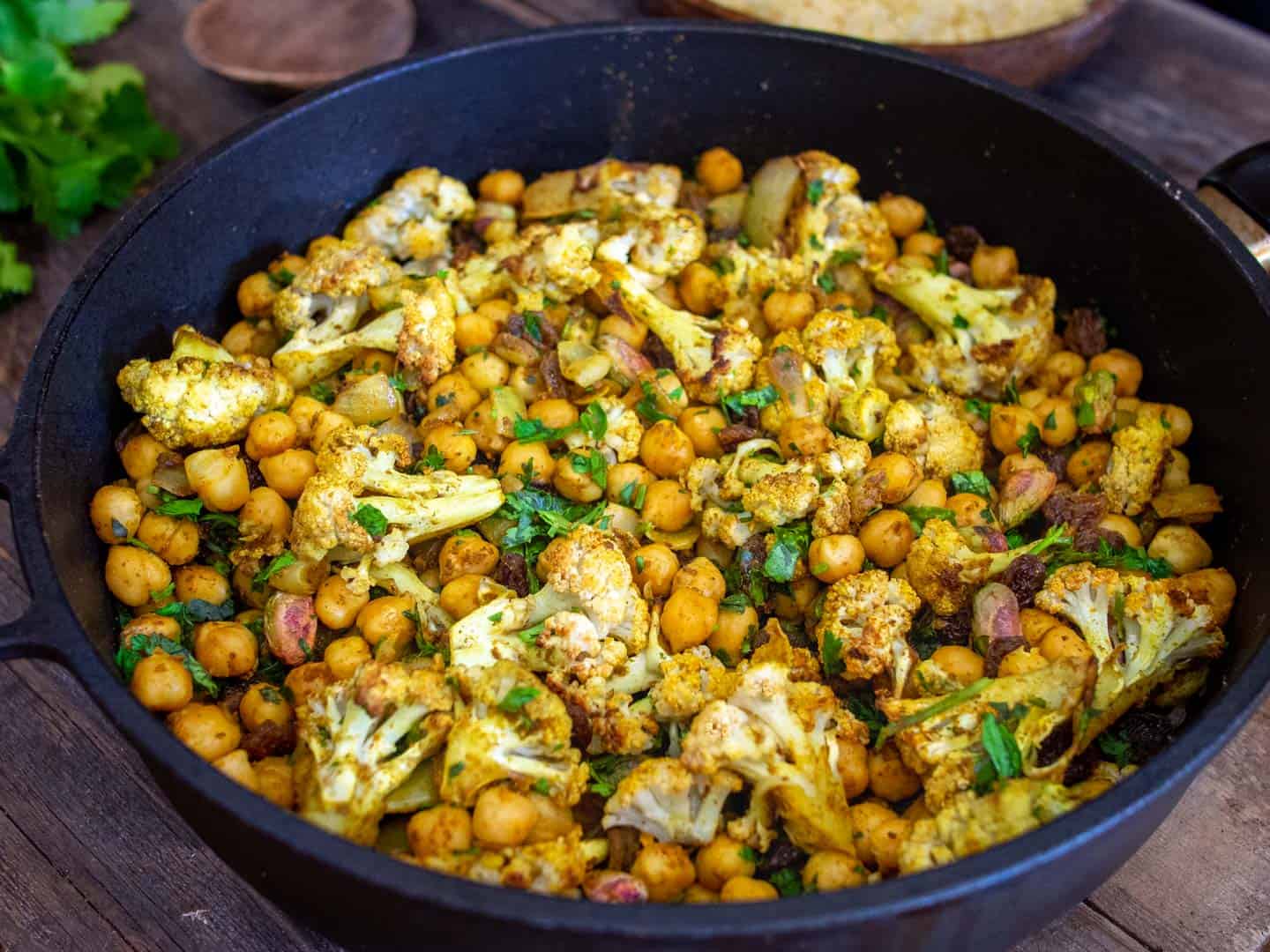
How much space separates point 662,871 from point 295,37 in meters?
3.10

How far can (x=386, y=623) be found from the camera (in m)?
2.26

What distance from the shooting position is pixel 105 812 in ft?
7.85

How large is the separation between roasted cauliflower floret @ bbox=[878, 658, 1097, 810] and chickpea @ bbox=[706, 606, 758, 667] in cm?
32

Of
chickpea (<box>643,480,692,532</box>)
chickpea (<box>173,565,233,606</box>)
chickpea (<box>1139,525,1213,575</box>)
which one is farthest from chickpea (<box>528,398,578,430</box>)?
chickpea (<box>1139,525,1213,575</box>)

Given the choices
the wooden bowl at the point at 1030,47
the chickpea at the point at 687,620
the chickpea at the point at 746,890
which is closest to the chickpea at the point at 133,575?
the chickpea at the point at 687,620

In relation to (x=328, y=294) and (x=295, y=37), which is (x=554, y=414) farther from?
(x=295, y=37)

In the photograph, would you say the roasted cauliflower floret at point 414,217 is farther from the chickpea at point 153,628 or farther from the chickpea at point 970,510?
the chickpea at point 970,510

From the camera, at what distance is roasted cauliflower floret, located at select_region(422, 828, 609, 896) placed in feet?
6.10

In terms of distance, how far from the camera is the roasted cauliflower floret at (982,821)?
1.84 metres

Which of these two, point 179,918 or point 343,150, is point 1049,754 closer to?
point 179,918

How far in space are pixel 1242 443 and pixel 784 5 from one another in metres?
2.06

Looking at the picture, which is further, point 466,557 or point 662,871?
point 466,557

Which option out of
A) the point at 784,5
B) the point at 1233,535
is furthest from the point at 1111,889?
the point at 784,5

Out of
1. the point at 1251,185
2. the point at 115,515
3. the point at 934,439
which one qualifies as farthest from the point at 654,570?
the point at 1251,185
